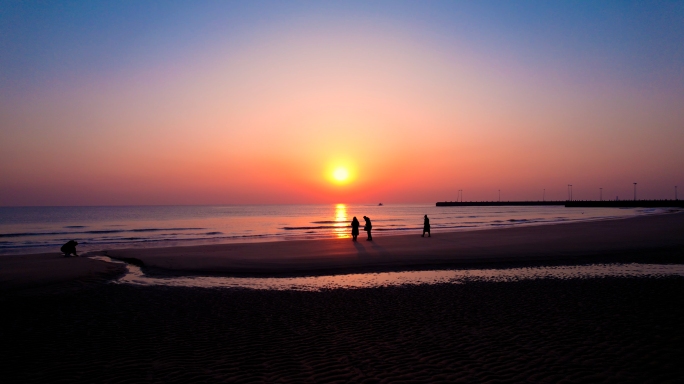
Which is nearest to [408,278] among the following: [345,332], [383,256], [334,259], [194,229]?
[334,259]

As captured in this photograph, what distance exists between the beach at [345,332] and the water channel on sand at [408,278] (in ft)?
3.01

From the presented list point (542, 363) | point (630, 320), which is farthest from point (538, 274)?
point (542, 363)

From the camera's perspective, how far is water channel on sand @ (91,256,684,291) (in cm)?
1470

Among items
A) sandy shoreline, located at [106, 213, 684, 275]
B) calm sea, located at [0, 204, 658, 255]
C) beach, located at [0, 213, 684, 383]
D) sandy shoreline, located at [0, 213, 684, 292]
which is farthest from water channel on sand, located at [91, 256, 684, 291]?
Result: calm sea, located at [0, 204, 658, 255]

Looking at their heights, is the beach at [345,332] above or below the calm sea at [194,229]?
above

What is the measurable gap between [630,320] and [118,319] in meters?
11.7

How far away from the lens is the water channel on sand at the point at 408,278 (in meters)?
14.7

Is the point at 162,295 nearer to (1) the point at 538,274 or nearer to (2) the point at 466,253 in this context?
(1) the point at 538,274

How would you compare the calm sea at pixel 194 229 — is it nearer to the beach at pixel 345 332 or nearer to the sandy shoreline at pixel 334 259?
the sandy shoreline at pixel 334 259

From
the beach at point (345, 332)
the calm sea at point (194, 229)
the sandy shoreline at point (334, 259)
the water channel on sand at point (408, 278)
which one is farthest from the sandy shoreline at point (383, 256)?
the calm sea at point (194, 229)

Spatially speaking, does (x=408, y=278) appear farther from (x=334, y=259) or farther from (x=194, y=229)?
(x=194, y=229)

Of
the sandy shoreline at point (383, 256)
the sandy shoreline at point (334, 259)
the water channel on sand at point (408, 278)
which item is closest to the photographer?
the water channel on sand at point (408, 278)

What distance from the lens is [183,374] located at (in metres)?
6.58

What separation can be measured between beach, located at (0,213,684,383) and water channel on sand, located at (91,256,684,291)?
3.01 ft
